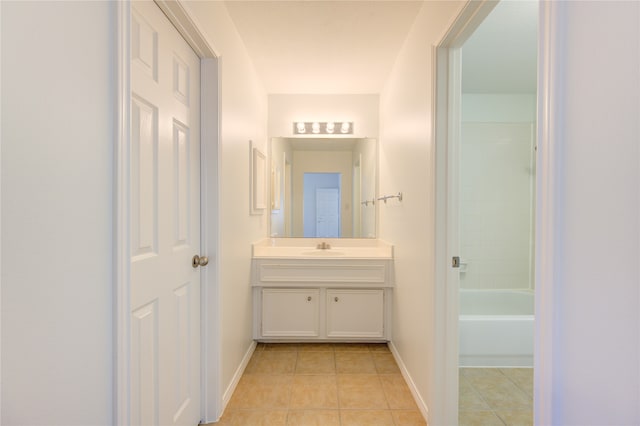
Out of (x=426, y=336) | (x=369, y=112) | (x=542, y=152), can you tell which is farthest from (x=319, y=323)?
(x=542, y=152)

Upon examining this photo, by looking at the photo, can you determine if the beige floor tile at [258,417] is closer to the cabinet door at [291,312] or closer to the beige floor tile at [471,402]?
the cabinet door at [291,312]

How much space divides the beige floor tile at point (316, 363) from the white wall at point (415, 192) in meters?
0.51

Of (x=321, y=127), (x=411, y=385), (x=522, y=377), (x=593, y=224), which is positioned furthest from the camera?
(x=321, y=127)

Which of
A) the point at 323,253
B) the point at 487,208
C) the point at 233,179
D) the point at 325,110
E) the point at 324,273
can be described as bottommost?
the point at 324,273

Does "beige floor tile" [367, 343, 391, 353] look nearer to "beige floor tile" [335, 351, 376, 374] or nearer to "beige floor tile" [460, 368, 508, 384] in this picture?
"beige floor tile" [335, 351, 376, 374]

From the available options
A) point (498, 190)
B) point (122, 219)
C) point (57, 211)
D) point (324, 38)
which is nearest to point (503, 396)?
point (498, 190)

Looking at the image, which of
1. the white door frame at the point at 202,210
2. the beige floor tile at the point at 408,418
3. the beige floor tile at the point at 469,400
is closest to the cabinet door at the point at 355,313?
the beige floor tile at the point at 469,400

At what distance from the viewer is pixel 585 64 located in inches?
27.6

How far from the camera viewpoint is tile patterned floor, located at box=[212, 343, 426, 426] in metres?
1.81

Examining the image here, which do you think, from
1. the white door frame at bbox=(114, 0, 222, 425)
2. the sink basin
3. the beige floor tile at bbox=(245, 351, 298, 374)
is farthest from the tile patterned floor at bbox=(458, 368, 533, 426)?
the white door frame at bbox=(114, 0, 222, 425)

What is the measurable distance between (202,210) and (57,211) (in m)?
0.96

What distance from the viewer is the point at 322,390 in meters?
2.08

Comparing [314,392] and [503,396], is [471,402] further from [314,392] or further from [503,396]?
[314,392]

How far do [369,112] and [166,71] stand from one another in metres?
2.28
